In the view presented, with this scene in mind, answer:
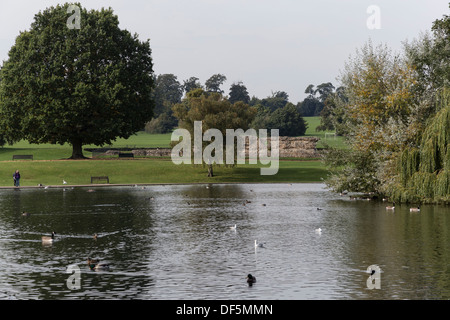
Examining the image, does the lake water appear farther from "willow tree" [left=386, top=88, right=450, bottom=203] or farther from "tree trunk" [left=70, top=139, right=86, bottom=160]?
"tree trunk" [left=70, top=139, right=86, bottom=160]

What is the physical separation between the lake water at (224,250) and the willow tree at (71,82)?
1678 inches

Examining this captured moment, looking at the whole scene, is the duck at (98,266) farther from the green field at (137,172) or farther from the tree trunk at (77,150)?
the tree trunk at (77,150)

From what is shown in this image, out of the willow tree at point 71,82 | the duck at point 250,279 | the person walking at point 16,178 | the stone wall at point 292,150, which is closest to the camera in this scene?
the duck at point 250,279

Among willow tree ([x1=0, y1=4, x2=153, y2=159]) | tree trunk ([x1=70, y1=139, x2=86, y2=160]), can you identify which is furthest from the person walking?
tree trunk ([x1=70, y1=139, x2=86, y2=160])

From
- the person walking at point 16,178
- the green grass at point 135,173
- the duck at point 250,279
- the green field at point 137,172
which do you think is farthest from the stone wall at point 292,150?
the duck at point 250,279

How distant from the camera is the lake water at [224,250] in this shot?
20844mm

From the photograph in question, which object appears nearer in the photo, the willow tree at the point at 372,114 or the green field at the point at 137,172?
Answer: the willow tree at the point at 372,114

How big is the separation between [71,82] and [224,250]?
71.5m

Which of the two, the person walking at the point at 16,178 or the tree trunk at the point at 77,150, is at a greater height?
the tree trunk at the point at 77,150

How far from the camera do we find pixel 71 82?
9444 cm

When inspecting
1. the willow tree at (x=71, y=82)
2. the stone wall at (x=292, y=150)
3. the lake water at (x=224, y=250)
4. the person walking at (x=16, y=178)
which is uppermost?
the willow tree at (x=71, y=82)
